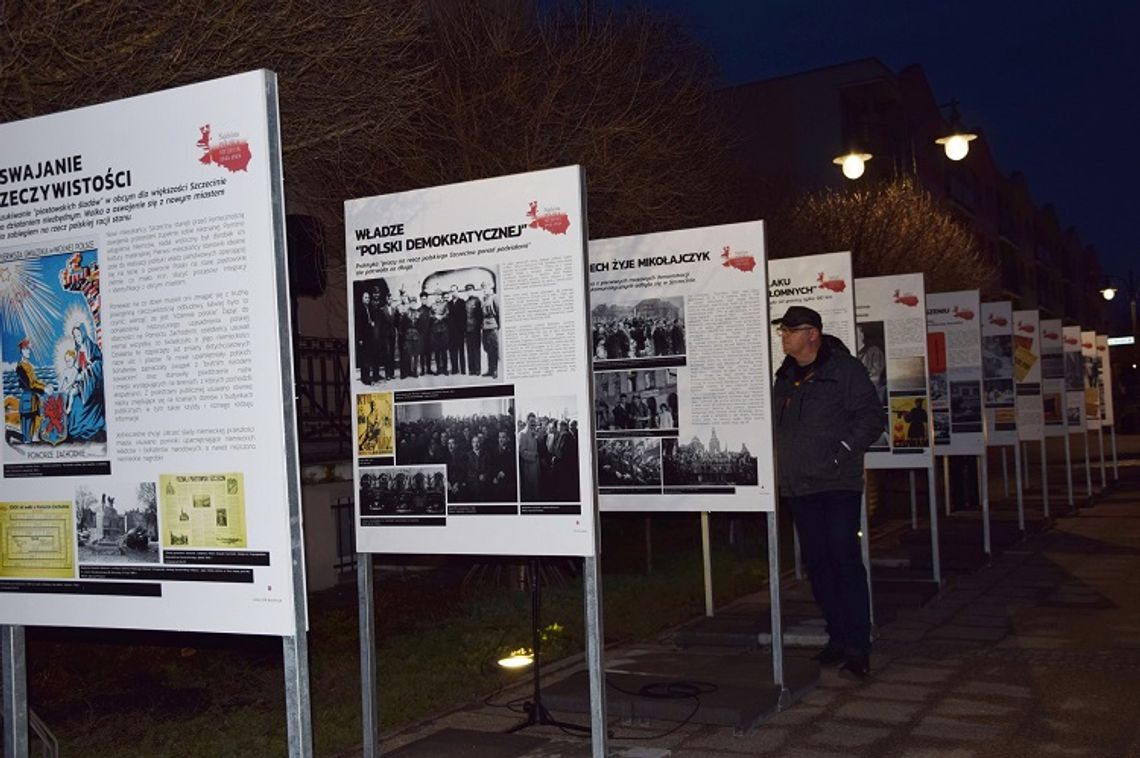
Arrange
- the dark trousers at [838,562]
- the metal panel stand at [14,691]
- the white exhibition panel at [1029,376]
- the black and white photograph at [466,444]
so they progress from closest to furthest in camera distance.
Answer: the metal panel stand at [14,691]
the black and white photograph at [466,444]
the dark trousers at [838,562]
the white exhibition panel at [1029,376]

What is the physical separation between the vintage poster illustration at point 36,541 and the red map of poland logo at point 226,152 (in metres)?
1.35

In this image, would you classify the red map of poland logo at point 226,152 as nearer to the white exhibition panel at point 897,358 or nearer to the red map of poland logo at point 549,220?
the red map of poland logo at point 549,220

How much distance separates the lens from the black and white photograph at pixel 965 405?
1377 centimetres

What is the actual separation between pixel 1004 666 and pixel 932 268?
16123 millimetres

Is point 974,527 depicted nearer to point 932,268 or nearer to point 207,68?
point 932,268

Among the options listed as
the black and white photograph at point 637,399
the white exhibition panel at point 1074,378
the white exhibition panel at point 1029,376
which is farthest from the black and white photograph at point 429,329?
the white exhibition panel at point 1074,378

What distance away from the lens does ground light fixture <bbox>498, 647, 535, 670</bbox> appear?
8.62 metres

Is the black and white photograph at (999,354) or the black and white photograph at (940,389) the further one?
the black and white photograph at (999,354)

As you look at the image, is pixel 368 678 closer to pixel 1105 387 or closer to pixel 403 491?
pixel 403 491

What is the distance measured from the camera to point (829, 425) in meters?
8.06

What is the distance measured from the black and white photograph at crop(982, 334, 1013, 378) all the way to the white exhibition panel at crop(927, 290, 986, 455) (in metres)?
2.87

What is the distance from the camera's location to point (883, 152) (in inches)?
1935

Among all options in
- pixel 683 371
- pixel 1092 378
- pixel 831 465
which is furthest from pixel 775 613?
pixel 1092 378

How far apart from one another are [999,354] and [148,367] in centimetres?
1431
